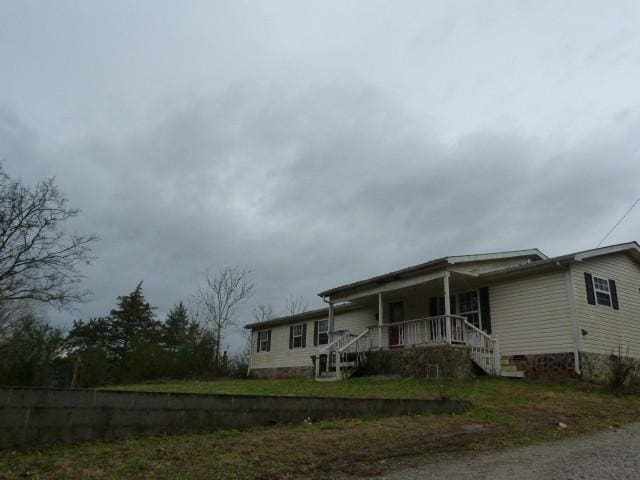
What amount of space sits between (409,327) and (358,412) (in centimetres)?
874

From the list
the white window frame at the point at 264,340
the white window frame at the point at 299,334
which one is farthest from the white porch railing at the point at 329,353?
the white window frame at the point at 264,340

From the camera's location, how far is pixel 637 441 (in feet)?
23.6

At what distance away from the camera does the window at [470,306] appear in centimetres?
1647

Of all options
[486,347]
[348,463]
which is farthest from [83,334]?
[348,463]

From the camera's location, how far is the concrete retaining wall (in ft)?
16.5

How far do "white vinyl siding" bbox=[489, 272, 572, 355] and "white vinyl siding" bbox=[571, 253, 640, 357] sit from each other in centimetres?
43

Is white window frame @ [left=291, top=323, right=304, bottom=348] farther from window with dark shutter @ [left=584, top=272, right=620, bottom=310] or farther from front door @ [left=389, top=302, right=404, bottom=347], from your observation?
window with dark shutter @ [left=584, top=272, right=620, bottom=310]

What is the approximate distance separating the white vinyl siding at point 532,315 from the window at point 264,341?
44.4ft

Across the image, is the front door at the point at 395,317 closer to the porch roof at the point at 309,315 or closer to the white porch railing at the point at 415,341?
the white porch railing at the point at 415,341

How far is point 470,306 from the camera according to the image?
16.9 m

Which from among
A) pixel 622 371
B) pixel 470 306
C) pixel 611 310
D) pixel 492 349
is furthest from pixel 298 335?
pixel 622 371

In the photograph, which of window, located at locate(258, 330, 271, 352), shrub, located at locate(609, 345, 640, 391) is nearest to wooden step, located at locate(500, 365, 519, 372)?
shrub, located at locate(609, 345, 640, 391)

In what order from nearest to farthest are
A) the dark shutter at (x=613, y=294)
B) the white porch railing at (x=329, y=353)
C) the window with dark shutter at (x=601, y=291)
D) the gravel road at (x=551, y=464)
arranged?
the gravel road at (x=551, y=464)
the window with dark shutter at (x=601, y=291)
the dark shutter at (x=613, y=294)
the white porch railing at (x=329, y=353)

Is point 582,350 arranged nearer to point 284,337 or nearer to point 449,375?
point 449,375
